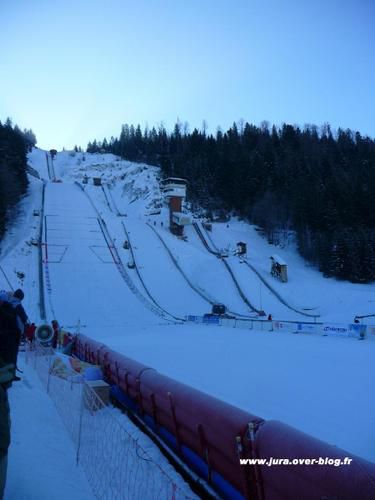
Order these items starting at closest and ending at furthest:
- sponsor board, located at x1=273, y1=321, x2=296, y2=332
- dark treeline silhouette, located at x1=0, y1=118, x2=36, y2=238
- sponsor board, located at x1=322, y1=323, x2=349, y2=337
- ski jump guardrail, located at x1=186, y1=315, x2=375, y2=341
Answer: ski jump guardrail, located at x1=186, y1=315, x2=375, y2=341
sponsor board, located at x1=322, y1=323, x2=349, y2=337
sponsor board, located at x1=273, y1=321, x2=296, y2=332
dark treeline silhouette, located at x1=0, y1=118, x2=36, y2=238

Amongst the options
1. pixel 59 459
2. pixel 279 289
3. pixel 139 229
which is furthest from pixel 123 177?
pixel 59 459

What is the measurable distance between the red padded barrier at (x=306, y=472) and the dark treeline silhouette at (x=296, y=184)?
35255 millimetres

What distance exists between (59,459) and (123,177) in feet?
238

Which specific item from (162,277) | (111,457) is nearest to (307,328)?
(162,277)

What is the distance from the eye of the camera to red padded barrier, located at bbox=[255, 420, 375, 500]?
2.20 m

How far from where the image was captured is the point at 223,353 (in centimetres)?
1305

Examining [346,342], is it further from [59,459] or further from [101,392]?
[59,459]

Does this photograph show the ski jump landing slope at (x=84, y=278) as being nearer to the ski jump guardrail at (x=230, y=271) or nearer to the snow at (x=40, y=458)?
the ski jump guardrail at (x=230, y=271)

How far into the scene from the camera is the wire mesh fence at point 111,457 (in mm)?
3685

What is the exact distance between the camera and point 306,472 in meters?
2.49

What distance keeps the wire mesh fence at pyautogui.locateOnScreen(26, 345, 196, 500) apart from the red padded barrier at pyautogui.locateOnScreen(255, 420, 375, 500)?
2.12 feet

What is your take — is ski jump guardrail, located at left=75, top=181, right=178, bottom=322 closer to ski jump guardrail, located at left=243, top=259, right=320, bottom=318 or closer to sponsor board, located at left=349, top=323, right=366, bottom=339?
ski jump guardrail, located at left=243, top=259, right=320, bottom=318

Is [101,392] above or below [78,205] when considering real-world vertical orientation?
below

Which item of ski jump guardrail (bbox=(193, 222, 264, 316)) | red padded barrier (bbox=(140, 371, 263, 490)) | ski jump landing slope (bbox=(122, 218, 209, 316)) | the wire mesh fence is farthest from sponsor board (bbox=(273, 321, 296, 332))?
red padded barrier (bbox=(140, 371, 263, 490))
